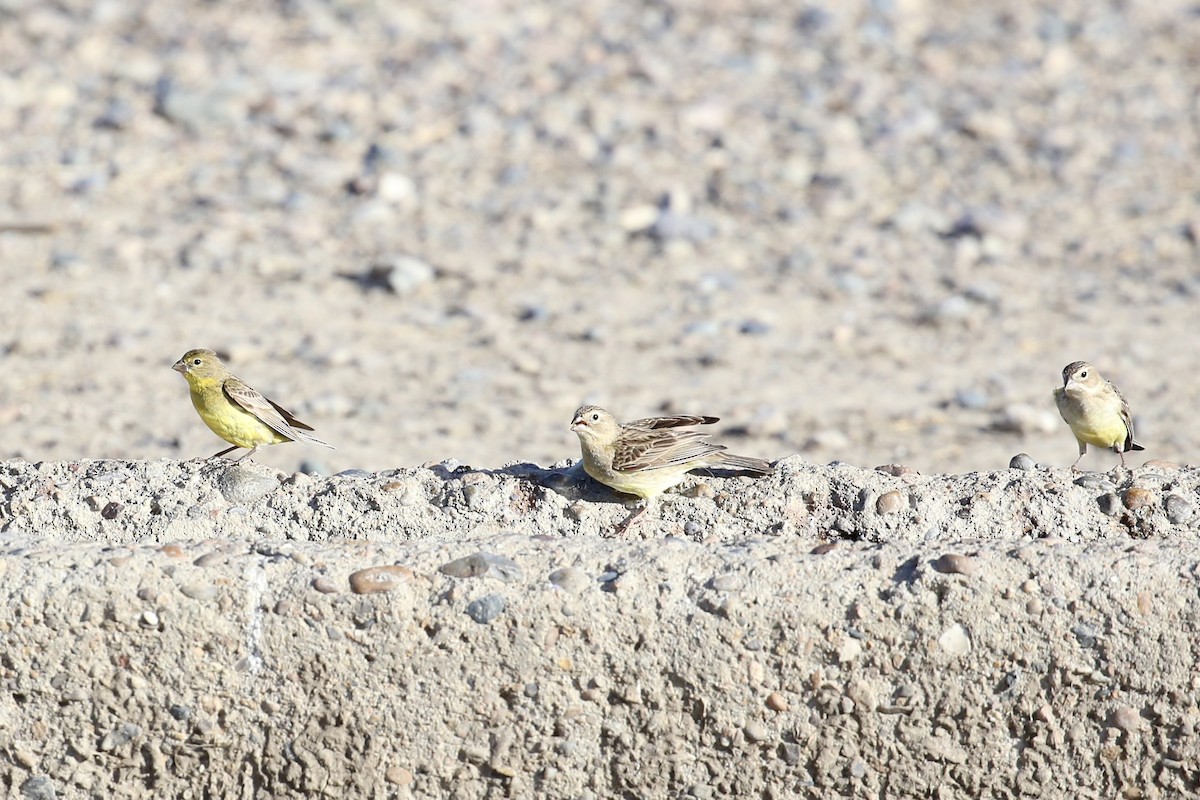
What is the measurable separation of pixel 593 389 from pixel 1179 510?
5652 mm

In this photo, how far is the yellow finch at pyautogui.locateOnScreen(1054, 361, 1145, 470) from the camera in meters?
6.13

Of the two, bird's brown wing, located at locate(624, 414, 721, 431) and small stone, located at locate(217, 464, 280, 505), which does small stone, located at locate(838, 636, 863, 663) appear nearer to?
bird's brown wing, located at locate(624, 414, 721, 431)

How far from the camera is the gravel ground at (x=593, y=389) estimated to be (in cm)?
407

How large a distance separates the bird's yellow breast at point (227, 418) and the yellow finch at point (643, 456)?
1573 mm

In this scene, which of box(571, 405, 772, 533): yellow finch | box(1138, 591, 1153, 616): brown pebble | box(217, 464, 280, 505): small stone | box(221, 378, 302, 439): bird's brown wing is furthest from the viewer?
box(221, 378, 302, 439): bird's brown wing

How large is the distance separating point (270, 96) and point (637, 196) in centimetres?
379

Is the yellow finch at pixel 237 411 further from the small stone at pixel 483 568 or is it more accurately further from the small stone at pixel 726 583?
the small stone at pixel 726 583

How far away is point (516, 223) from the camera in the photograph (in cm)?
→ 1238

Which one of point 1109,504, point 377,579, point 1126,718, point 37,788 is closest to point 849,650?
point 1126,718

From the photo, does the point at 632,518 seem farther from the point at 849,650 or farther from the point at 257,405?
the point at 257,405

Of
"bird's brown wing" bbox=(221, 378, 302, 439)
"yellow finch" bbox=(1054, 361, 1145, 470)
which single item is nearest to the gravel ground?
"bird's brown wing" bbox=(221, 378, 302, 439)

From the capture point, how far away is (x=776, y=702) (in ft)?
13.4

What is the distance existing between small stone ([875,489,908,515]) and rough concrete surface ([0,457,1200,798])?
54cm

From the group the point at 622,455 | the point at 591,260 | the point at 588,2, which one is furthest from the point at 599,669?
the point at 588,2
